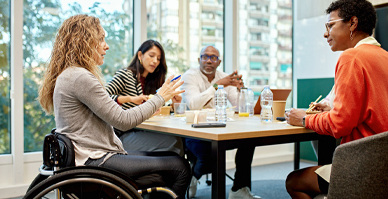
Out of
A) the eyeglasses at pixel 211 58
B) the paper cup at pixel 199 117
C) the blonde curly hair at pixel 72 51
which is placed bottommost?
the paper cup at pixel 199 117

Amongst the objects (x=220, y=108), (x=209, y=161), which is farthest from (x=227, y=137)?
(x=209, y=161)

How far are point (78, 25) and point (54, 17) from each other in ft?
6.24

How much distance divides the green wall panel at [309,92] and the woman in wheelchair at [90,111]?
3.09 m

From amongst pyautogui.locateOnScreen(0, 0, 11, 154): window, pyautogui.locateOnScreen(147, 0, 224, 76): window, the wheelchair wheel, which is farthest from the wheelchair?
pyautogui.locateOnScreen(147, 0, 224, 76): window

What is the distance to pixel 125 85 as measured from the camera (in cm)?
260

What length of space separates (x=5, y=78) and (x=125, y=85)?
126cm

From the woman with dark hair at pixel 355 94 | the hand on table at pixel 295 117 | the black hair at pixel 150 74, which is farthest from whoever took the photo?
the black hair at pixel 150 74

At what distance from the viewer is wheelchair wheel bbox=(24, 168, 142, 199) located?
1180mm

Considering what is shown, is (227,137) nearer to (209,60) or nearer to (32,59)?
(209,60)

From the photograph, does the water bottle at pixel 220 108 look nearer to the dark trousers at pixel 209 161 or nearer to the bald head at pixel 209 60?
the dark trousers at pixel 209 161

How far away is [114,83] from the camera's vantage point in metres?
2.56

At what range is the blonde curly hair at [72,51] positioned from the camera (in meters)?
1.51

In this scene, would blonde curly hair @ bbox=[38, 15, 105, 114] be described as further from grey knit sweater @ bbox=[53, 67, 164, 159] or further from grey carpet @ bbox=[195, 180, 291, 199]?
grey carpet @ bbox=[195, 180, 291, 199]

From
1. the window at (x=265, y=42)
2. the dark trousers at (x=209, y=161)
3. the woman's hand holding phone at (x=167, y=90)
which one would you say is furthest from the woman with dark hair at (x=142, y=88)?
the window at (x=265, y=42)
